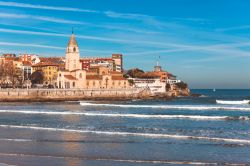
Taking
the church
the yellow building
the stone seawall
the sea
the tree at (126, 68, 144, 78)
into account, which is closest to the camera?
the sea

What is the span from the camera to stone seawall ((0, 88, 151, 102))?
79.5m

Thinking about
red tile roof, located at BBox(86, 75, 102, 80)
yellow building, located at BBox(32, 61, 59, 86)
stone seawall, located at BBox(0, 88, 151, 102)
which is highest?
yellow building, located at BBox(32, 61, 59, 86)

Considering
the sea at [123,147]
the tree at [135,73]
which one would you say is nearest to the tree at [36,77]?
the tree at [135,73]

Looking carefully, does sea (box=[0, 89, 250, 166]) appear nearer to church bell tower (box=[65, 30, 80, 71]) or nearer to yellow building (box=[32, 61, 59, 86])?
church bell tower (box=[65, 30, 80, 71])

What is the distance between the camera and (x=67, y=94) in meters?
88.3

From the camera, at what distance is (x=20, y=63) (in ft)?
397

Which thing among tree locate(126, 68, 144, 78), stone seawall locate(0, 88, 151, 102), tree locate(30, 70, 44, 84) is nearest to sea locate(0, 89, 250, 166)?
stone seawall locate(0, 88, 151, 102)

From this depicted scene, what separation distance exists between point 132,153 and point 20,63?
108159 millimetres

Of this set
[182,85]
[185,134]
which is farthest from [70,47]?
[185,134]

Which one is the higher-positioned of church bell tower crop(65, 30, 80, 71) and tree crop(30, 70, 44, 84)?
church bell tower crop(65, 30, 80, 71)

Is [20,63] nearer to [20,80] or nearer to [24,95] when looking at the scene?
[20,80]

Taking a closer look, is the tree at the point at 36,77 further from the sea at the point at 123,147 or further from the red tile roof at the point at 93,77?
the sea at the point at 123,147

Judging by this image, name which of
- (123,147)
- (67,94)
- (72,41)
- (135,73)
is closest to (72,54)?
(72,41)

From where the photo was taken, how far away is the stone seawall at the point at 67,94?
79.5m
